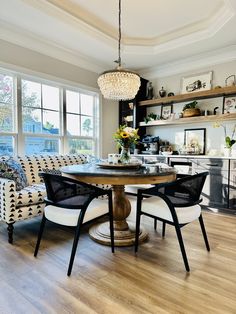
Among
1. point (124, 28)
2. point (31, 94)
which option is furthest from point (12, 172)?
point (124, 28)

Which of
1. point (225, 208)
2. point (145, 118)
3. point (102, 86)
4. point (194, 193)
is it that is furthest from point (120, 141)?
point (145, 118)

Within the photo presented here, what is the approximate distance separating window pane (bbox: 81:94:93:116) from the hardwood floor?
274cm

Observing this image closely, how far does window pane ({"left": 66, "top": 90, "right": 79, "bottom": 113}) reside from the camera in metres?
4.28

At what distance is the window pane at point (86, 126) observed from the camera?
4.58 m

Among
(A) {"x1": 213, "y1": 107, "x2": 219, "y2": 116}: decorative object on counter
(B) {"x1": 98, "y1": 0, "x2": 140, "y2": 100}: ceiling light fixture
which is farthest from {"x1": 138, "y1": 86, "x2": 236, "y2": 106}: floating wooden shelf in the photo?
(B) {"x1": 98, "y1": 0, "x2": 140, "y2": 100}: ceiling light fixture

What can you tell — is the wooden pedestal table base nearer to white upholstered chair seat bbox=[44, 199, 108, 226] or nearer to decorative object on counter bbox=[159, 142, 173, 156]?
white upholstered chair seat bbox=[44, 199, 108, 226]

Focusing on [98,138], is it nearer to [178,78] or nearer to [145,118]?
[145,118]

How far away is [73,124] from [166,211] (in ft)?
9.71

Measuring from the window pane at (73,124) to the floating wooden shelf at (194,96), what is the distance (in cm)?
139

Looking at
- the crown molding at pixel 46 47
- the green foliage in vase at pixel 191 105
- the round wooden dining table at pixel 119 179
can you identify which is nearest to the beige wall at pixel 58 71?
the crown molding at pixel 46 47

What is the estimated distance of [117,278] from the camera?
177cm

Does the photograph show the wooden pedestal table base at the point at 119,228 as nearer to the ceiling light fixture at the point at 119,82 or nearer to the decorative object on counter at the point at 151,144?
the ceiling light fixture at the point at 119,82

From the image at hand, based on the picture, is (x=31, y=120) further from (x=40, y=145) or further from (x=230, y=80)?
(x=230, y=80)

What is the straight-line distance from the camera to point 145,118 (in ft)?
15.9
